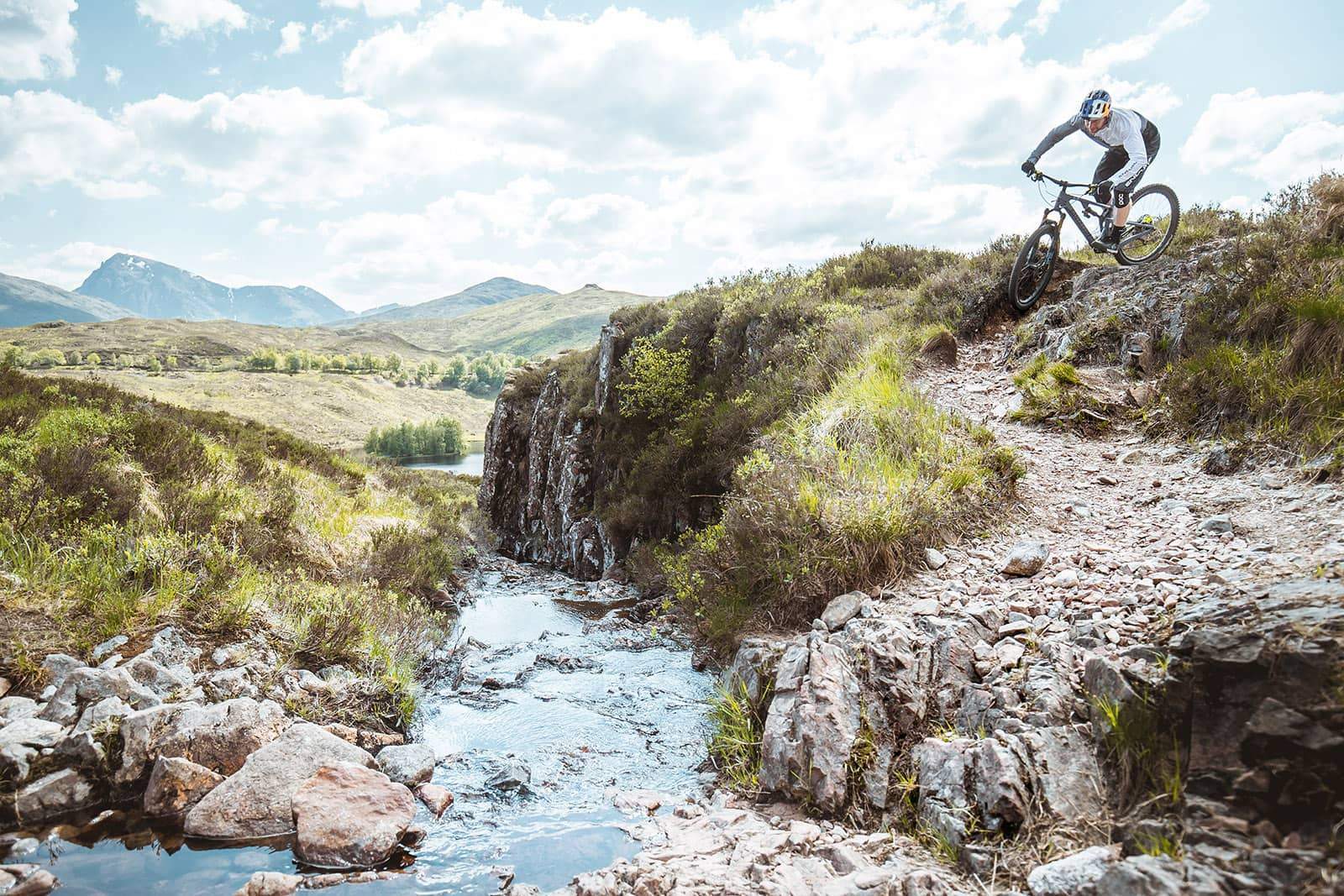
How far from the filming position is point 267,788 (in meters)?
4.37

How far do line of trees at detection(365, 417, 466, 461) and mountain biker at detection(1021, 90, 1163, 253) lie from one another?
89.2 meters

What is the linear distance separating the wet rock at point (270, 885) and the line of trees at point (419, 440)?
9070 centimetres

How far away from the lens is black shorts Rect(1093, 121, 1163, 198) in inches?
386

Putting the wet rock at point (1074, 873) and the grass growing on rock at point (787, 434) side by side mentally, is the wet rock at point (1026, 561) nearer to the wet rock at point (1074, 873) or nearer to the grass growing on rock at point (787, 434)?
the grass growing on rock at point (787, 434)

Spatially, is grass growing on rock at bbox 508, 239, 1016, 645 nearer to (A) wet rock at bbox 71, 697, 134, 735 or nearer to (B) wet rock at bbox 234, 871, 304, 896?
(B) wet rock at bbox 234, 871, 304, 896

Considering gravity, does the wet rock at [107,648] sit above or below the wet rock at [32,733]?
above

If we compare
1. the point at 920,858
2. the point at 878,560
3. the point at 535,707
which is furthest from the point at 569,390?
the point at 920,858

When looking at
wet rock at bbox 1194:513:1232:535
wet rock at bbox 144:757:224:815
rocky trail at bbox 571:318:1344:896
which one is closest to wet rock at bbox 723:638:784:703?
rocky trail at bbox 571:318:1344:896

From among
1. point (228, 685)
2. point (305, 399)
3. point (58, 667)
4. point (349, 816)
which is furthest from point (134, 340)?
point (349, 816)

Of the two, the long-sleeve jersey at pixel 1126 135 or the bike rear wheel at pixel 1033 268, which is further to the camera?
the bike rear wheel at pixel 1033 268

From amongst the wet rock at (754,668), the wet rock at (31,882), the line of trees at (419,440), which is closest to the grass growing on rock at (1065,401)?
the wet rock at (754,668)

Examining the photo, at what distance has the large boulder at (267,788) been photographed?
413 centimetres

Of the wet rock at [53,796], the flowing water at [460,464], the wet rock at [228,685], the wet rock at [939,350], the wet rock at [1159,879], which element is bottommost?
the flowing water at [460,464]

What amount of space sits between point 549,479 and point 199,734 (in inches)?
636
